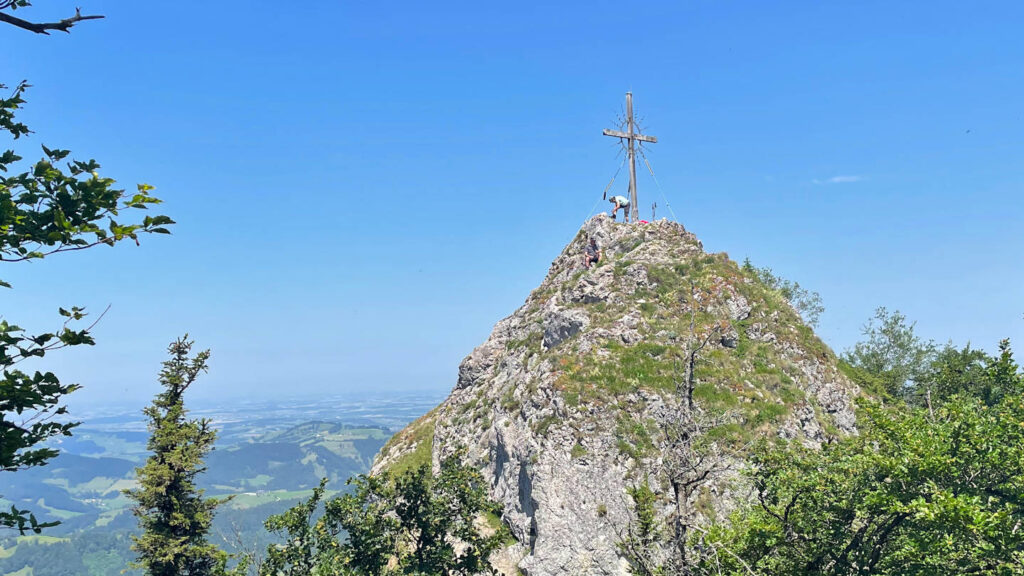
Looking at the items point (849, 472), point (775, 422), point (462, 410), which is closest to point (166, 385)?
point (462, 410)

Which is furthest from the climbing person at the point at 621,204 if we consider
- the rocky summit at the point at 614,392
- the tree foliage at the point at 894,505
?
the tree foliage at the point at 894,505

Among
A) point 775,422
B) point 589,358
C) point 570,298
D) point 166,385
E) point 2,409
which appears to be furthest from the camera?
point 570,298

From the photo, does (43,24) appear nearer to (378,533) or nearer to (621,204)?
(378,533)

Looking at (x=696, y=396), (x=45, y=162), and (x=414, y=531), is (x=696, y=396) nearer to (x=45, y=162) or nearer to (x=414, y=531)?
(x=414, y=531)

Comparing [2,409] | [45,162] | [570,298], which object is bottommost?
[2,409]

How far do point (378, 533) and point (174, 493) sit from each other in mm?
15763

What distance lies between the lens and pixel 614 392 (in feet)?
109

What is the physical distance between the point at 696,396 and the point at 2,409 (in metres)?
31.3

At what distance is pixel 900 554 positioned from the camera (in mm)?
13523

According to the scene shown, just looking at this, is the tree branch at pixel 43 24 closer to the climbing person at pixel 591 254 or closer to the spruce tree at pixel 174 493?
the spruce tree at pixel 174 493

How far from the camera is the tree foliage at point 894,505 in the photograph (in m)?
13.0

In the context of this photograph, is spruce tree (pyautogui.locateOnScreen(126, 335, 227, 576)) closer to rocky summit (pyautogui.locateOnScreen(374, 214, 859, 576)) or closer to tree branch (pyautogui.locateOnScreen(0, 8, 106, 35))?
rocky summit (pyautogui.locateOnScreen(374, 214, 859, 576))

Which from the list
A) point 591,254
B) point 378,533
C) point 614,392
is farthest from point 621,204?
point 378,533

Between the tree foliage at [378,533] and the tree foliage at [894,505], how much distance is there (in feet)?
27.6
